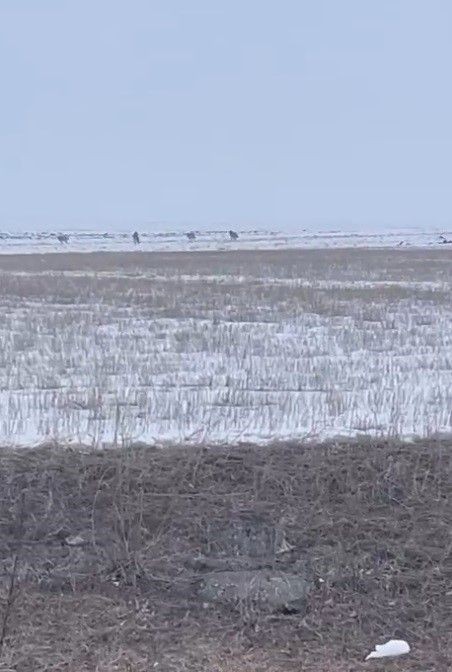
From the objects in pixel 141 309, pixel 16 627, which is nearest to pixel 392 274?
pixel 141 309

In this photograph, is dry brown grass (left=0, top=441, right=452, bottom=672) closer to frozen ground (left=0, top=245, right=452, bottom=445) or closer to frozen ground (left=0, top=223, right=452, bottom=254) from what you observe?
frozen ground (left=0, top=245, right=452, bottom=445)

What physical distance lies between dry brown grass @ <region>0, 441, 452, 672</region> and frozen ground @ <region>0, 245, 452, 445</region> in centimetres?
74

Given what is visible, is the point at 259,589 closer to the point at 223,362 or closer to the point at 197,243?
the point at 223,362

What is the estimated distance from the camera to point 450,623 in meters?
6.23

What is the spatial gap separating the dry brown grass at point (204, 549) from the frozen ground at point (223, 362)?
74 cm

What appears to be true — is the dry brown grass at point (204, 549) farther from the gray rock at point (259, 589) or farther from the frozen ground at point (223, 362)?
the frozen ground at point (223, 362)

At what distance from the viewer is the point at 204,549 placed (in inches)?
278

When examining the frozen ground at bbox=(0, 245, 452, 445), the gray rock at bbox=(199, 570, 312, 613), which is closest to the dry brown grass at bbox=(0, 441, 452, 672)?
the gray rock at bbox=(199, 570, 312, 613)

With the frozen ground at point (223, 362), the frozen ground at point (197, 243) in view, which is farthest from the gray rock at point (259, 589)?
the frozen ground at point (197, 243)

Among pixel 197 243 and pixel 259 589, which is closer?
pixel 259 589

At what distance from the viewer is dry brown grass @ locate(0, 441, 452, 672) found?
589cm

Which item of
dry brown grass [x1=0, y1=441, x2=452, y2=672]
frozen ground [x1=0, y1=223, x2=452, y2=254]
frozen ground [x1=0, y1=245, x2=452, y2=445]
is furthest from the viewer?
frozen ground [x1=0, y1=223, x2=452, y2=254]

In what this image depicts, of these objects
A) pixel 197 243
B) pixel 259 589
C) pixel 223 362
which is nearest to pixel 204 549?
pixel 259 589

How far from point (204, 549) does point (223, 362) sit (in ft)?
21.2
